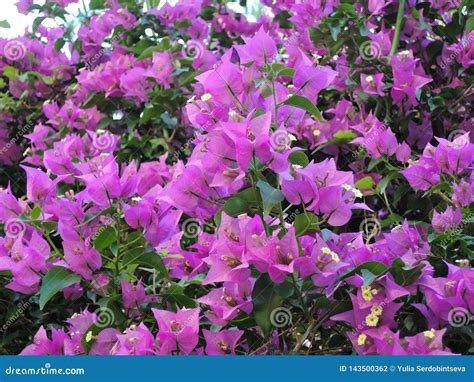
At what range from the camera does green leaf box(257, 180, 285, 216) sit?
40.1 inches

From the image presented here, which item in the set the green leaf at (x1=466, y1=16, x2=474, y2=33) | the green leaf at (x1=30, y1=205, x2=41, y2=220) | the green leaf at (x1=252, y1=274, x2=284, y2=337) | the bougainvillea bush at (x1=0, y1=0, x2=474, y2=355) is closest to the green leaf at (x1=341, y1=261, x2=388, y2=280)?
the bougainvillea bush at (x1=0, y1=0, x2=474, y2=355)

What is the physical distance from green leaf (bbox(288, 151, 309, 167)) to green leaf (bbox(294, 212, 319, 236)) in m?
0.08

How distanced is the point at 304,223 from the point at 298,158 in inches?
4.1

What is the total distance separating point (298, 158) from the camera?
1126 mm

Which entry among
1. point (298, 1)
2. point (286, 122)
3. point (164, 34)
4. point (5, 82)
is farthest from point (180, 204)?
point (5, 82)

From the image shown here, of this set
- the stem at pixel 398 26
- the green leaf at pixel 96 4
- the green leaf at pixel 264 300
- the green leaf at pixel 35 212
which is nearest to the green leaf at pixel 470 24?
the stem at pixel 398 26

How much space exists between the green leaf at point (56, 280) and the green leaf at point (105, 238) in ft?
0.22

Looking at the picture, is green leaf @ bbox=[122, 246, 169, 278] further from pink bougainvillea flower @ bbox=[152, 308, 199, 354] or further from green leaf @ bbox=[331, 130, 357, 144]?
green leaf @ bbox=[331, 130, 357, 144]

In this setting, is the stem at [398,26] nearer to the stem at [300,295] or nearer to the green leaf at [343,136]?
the green leaf at [343,136]

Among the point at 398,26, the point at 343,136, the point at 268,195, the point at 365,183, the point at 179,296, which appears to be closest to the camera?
the point at 268,195

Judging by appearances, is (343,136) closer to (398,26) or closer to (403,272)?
(398,26)

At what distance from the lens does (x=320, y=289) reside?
1137 millimetres

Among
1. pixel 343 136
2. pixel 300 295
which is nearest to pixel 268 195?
pixel 300 295

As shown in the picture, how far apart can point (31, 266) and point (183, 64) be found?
1045 mm
